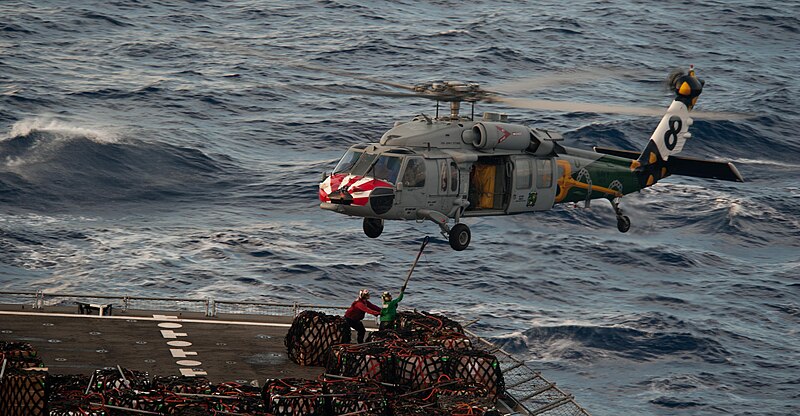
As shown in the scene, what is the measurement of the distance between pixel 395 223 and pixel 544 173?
110ft

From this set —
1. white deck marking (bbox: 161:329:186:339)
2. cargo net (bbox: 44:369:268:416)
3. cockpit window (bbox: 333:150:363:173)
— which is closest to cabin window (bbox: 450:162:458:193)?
cockpit window (bbox: 333:150:363:173)

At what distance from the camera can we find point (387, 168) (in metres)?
33.6

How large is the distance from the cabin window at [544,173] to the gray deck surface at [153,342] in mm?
9126

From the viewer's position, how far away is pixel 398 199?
33.6 m

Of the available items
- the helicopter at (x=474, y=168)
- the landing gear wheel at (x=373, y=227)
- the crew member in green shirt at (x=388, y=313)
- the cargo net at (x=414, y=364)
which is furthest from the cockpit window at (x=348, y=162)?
the cargo net at (x=414, y=364)

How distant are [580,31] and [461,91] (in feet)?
251

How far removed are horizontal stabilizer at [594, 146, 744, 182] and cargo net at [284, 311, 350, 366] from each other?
10878 millimetres

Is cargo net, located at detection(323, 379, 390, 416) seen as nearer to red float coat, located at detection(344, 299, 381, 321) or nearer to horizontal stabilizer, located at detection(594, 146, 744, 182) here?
red float coat, located at detection(344, 299, 381, 321)

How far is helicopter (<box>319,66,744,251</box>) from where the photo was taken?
3350 centimetres

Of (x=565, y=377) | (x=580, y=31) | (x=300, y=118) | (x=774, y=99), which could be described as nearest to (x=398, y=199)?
(x=565, y=377)

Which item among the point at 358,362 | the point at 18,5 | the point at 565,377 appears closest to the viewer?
the point at 358,362

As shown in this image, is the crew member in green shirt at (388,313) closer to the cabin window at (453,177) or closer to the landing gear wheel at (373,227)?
the landing gear wheel at (373,227)

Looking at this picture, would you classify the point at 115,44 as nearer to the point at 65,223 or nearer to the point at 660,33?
the point at 65,223

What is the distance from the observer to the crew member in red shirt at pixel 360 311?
3469 centimetres
